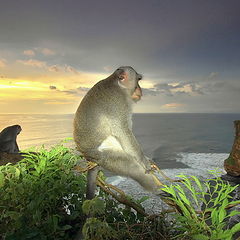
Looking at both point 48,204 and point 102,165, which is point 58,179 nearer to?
point 48,204

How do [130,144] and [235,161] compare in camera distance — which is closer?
[130,144]

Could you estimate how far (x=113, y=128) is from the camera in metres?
2.78

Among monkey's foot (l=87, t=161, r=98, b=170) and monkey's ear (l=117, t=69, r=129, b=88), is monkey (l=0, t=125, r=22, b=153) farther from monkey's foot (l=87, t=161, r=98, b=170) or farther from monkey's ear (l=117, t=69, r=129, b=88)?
monkey's foot (l=87, t=161, r=98, b=170)

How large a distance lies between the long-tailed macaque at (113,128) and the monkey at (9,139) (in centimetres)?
455

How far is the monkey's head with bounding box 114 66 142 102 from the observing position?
9.59 feet

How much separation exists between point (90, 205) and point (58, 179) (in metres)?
1.00

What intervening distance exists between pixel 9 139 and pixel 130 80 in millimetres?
5780

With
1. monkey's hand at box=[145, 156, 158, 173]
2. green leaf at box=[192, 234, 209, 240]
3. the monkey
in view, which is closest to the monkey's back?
monkey's hand at box=[145, 156, 158, 173]

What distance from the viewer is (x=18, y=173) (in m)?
2.33

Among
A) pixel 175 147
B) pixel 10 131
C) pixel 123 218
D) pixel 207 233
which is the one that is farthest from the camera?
pixel 175 147

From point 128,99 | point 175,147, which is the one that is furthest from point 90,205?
point 175,147

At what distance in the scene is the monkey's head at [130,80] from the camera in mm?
2922

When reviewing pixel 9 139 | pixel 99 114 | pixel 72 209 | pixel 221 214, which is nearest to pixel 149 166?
pixel 99 114

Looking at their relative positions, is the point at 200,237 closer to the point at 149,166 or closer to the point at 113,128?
the point at 149,166
